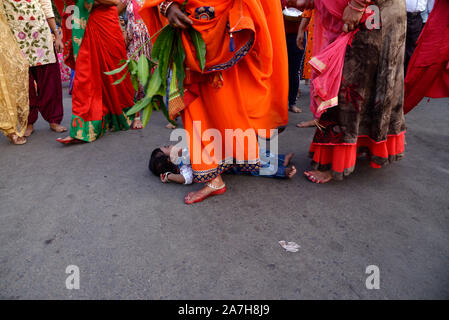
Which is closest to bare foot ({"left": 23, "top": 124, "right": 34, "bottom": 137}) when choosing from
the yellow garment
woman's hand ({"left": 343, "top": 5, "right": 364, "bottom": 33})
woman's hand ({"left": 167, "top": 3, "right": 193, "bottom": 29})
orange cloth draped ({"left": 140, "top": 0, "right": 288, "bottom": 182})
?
the yellow garment

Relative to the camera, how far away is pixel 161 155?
2.78 m

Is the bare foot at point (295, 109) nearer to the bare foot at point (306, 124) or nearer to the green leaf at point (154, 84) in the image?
the bare foot at point (306, 124)

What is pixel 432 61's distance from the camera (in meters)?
2.76

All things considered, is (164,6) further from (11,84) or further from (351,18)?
(11,84)

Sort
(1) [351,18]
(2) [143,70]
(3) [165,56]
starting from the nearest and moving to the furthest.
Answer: (2) [143,70]
(3) [165,56]
(1) [351,18]

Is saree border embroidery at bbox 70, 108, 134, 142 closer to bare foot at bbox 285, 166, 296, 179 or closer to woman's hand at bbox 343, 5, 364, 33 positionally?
bare foot at bbox 285, 166, 296, 179

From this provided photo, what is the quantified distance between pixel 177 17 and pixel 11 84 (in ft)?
9.59

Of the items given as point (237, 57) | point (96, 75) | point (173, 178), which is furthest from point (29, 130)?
point (237, 57)

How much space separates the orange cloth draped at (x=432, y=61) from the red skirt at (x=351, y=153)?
2.60 feet

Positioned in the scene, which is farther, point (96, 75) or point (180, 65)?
point (96, 75)

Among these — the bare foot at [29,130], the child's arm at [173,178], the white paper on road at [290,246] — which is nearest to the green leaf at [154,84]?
the child's arm at [173,178]

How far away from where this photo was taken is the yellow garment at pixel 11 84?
136 inches

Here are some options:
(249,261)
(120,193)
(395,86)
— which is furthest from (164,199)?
(395,86)

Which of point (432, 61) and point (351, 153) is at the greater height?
point (432, 61)
